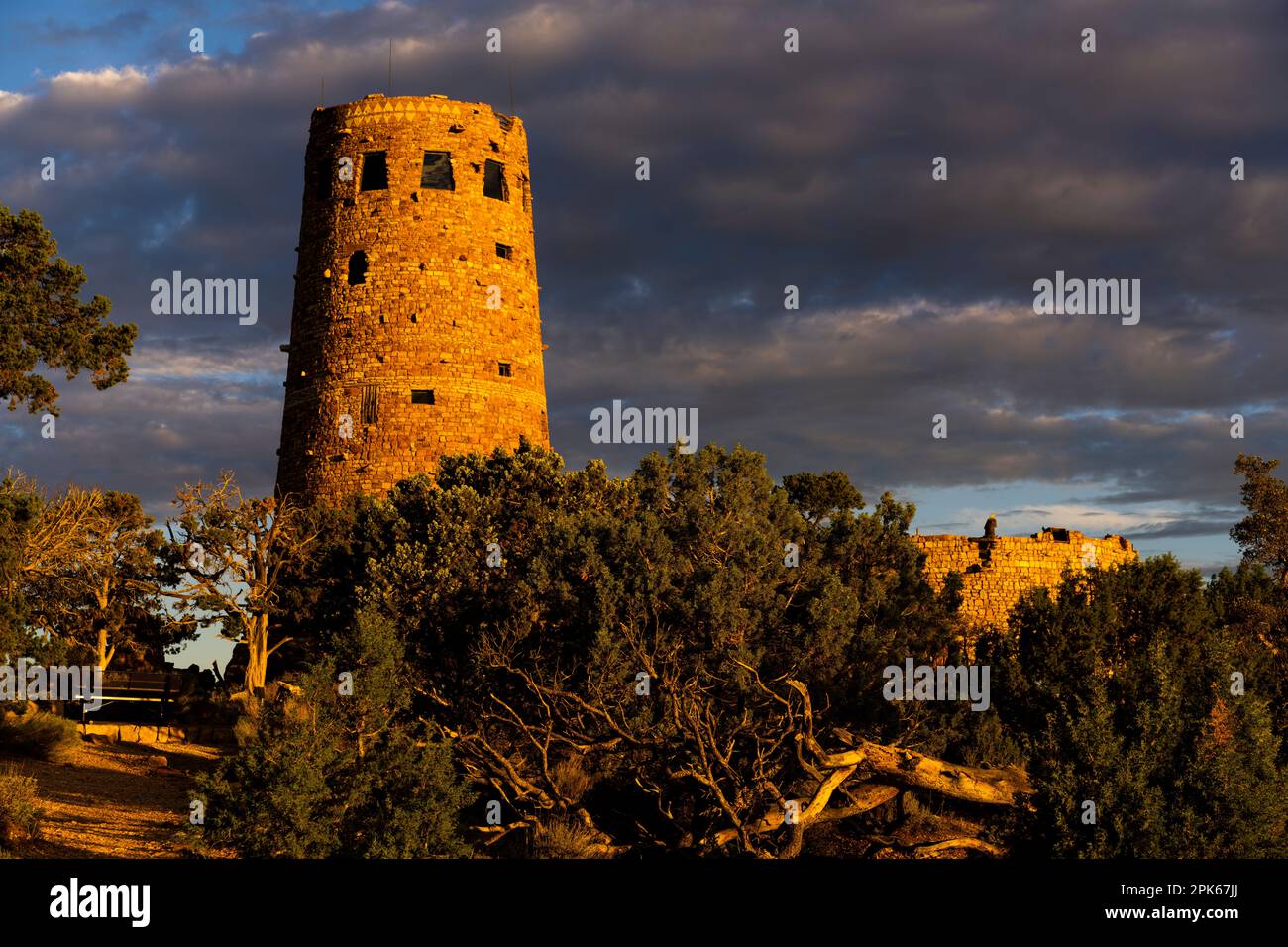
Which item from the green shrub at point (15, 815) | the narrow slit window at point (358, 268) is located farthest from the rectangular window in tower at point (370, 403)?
the green shrub at point (15, 815)

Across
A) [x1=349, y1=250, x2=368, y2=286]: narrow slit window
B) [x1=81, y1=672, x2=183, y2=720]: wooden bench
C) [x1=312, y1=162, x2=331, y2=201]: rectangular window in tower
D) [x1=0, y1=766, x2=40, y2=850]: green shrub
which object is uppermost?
[x1=312, y1=162, x2=331, y2=201]: rectangular window in tower

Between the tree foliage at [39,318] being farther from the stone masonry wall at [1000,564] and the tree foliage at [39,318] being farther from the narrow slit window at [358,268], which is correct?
the stone masonry wall at [1000,564]

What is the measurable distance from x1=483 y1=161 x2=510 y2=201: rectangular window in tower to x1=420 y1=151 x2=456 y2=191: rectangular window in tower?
53.3 inches

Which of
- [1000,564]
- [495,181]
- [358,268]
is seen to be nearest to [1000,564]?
[1000,564]

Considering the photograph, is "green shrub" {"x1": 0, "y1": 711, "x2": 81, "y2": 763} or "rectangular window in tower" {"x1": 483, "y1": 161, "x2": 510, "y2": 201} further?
"rectangular window in tower" {"x1": 483, "y1": 161, "x2": 510, "y2": 201}

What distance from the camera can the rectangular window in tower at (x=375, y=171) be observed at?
4594 centimetres

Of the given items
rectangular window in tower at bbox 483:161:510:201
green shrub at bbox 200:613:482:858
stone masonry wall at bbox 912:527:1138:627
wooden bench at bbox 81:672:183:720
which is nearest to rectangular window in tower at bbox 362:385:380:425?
rectangular window in tower at bbox 483:161:510:201

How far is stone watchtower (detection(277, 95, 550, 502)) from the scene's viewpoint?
44.3 meters

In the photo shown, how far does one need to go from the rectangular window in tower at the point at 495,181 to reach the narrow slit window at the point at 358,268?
15.5ft

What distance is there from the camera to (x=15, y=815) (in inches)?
922

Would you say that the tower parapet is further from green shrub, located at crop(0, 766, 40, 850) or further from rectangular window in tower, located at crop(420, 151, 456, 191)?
green shrub, located at crop(0, 766, 40, 850)

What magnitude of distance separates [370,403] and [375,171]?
7830 mm
